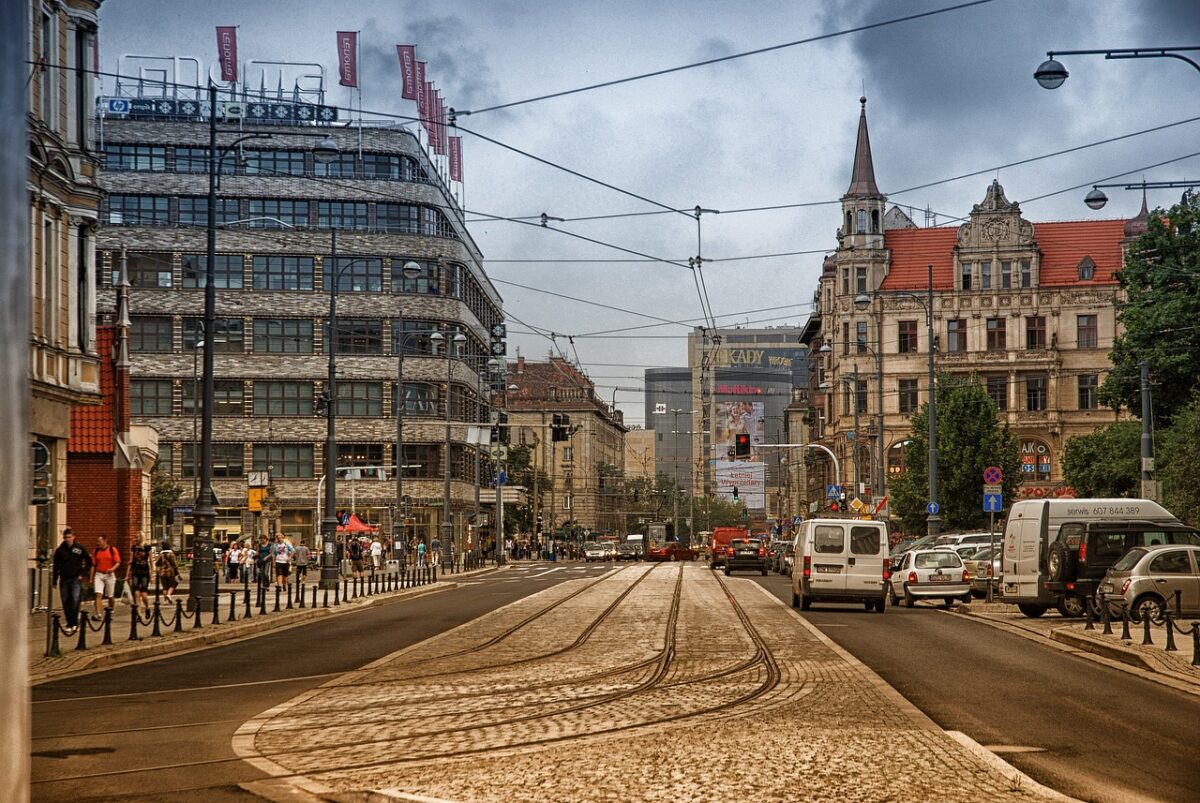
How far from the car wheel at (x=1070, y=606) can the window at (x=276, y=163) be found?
62225mm

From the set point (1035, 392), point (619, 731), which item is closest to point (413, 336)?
point (1035, 392)

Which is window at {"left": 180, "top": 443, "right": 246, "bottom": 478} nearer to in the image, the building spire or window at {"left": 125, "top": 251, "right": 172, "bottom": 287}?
window at {"left": 125, "top": 251, "right": 172, "bottom": 287}

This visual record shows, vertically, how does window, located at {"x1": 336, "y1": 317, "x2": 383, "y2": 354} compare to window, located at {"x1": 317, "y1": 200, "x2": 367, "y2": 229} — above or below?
below

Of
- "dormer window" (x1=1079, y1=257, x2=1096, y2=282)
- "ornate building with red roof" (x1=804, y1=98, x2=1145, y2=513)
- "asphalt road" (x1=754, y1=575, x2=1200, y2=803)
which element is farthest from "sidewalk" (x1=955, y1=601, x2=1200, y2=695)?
"dormer window" (x1=1079, y1=257, x2=1096, y2=282)

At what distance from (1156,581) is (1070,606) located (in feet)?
15.5

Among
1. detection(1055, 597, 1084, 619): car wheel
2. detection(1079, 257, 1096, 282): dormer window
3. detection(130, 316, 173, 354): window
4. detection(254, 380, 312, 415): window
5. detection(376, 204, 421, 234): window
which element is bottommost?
detection(1055, 597, 1084, 619): car wheel

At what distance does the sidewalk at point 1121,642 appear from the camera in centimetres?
1717

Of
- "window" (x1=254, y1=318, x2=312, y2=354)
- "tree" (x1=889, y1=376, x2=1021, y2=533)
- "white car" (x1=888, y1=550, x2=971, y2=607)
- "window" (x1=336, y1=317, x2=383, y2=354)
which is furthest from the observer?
"window" (x1=336, y1=317, x2=383, y2=354)

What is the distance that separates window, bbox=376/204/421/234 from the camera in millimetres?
85062

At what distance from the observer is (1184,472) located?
43.4 meters

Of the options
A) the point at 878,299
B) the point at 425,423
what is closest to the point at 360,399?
the point at 425,423

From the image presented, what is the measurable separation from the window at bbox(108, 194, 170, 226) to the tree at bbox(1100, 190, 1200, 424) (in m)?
53.5

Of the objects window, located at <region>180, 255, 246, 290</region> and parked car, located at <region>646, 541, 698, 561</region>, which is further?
parked car, located at <region>646, 541, 698, 561</region>

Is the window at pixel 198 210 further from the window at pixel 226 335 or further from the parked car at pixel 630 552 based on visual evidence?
the parked car at pixel 630 552
